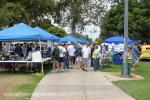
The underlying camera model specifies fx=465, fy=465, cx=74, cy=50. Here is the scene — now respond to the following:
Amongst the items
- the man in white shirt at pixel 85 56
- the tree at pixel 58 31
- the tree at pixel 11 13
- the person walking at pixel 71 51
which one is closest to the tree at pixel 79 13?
the tree at pixel 58 31

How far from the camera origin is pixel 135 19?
54438 mm

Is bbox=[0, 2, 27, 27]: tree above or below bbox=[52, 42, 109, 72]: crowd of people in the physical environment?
above

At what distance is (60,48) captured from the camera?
2711 cm

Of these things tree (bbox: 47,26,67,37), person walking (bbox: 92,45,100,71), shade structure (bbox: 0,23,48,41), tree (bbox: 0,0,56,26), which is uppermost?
tree (bbox: 0,0,56,26)

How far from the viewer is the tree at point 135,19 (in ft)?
177

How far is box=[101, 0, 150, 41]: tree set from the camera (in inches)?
2120

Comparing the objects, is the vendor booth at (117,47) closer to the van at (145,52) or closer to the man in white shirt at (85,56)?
the van at (145,52)

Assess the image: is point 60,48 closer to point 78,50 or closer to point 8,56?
point 8,56

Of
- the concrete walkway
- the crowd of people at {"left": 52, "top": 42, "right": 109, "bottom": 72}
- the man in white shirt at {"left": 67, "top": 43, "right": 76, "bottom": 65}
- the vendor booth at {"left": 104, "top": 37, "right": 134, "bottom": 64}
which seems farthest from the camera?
the vendor booth at {"left": 104, "top": 37, "right": 134, "bottom": 64}

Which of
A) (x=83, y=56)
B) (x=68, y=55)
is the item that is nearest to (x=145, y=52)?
(x=68, y=55)

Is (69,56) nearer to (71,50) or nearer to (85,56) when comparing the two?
(71,50)

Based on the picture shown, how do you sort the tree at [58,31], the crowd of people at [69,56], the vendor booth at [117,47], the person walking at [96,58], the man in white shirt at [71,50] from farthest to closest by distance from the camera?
1. the tree at [58,31]
2. the vendor booth at [117,47]
3. the man in white shirt at [71,50]
4. the person walking at [96,58]
5. the crowd of people at [69,56]

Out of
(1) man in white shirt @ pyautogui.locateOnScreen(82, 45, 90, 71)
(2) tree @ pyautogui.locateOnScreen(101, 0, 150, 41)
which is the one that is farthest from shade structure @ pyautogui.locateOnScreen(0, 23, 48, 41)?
(2) tree @ pyautogui.locateOnScreen(101, 0, 150, 41)

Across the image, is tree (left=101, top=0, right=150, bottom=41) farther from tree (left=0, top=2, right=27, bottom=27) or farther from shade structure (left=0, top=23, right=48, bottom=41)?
shade structure (left=0, top=23, right=48, bottom=41)
